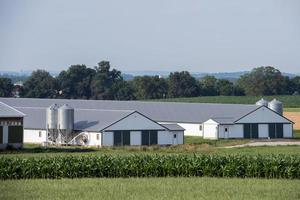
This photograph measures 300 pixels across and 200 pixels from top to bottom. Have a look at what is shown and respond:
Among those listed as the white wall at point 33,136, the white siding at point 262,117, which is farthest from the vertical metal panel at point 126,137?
the white siding at point 262,117

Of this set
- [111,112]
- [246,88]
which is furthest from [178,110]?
[246,88]

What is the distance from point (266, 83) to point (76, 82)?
26.3 meters

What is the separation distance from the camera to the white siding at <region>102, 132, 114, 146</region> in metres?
57.8

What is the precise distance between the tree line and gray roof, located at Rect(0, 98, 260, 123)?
107ft

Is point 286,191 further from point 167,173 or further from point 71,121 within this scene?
point 71,121

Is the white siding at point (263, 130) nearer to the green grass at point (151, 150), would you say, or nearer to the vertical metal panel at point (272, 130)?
the vertical metal panel at point (272, 130)

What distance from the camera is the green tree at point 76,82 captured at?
4454 inches

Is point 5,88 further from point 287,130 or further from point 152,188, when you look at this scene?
point 152,188

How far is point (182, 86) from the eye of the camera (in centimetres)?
12075

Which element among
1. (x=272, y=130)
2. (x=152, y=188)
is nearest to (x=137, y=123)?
(x=272, y=130)

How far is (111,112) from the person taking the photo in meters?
61.7

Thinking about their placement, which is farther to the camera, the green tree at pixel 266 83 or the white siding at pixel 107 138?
the green tree at pixel 266 83

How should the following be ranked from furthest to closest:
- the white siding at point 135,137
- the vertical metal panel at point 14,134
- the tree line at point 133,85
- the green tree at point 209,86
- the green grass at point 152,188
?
the green tree at point 209,86, the tree line at point 133,85, the white siding at point 135,137, the vertical metal panel at point 14,134, the green grass at point 152,188

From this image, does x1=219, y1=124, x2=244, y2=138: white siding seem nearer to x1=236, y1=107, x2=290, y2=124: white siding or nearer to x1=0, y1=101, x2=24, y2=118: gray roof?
x1=236, y1=107, x2=290, y2=124: white siding
